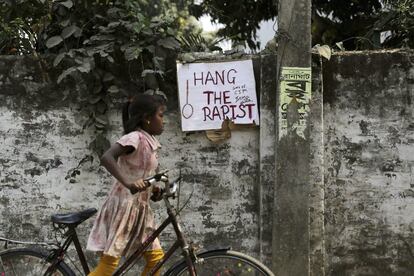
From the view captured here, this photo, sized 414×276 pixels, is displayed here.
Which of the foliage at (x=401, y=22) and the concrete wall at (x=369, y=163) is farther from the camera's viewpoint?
the foliage at (x=401, y=22)

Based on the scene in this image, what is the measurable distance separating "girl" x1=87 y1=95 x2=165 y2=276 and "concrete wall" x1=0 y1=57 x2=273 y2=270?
1077 millimetres

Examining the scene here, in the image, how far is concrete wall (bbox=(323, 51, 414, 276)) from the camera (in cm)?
435

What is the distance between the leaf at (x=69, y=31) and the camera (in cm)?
453

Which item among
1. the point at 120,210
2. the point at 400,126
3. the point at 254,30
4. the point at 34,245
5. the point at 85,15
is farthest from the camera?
the point at 254,30

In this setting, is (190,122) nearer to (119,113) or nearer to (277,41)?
(119,113)

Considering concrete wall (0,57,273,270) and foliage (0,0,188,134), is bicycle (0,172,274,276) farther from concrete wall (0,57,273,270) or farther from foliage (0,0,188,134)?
foliage (0,0,188,134)

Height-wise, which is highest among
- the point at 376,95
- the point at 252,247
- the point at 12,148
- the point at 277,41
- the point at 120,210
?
the point at 277,41

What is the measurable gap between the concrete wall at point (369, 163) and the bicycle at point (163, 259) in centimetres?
133

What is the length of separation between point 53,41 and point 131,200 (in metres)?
1.79

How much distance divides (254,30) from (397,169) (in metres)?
4.75

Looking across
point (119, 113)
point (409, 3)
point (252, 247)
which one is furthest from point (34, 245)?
point (409, 3)

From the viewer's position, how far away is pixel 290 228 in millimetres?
4238

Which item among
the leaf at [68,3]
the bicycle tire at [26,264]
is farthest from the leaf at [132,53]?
the bicycle tire at [26,264]

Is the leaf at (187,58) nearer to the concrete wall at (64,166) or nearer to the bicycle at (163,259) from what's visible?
the concrete wall at (64,166)
